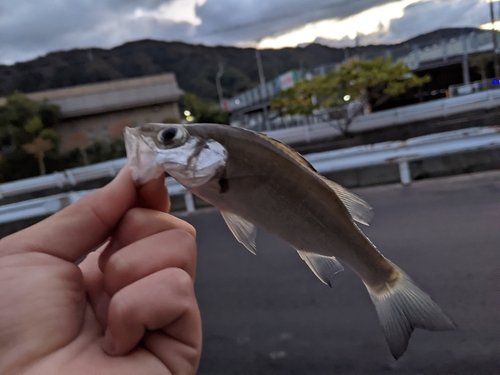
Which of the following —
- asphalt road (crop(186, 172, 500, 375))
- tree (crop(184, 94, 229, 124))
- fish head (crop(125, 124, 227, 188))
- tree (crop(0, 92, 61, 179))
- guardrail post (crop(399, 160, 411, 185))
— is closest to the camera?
fish head (crop(125, 124, 227, 188))

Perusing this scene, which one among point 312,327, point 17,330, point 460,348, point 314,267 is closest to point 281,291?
point 312,327

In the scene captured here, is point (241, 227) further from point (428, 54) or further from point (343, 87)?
point (428, 54)

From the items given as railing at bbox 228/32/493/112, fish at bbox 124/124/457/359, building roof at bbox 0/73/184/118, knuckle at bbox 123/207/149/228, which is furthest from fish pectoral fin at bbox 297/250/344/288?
building roof at bbox 0/73/184/118

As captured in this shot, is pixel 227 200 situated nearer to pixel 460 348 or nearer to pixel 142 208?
pixel 142 208

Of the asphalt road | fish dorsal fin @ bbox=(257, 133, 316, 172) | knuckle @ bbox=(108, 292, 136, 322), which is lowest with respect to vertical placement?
the asphalt road

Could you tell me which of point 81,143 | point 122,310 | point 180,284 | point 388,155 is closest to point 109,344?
point 122,310

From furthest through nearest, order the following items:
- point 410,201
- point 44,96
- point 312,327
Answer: point 44,96
point 410,201
point 312,327

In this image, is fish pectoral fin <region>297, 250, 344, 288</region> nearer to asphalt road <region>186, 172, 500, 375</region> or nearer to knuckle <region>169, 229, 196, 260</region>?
knuckle <region>169, 229, 196, 260</region>
